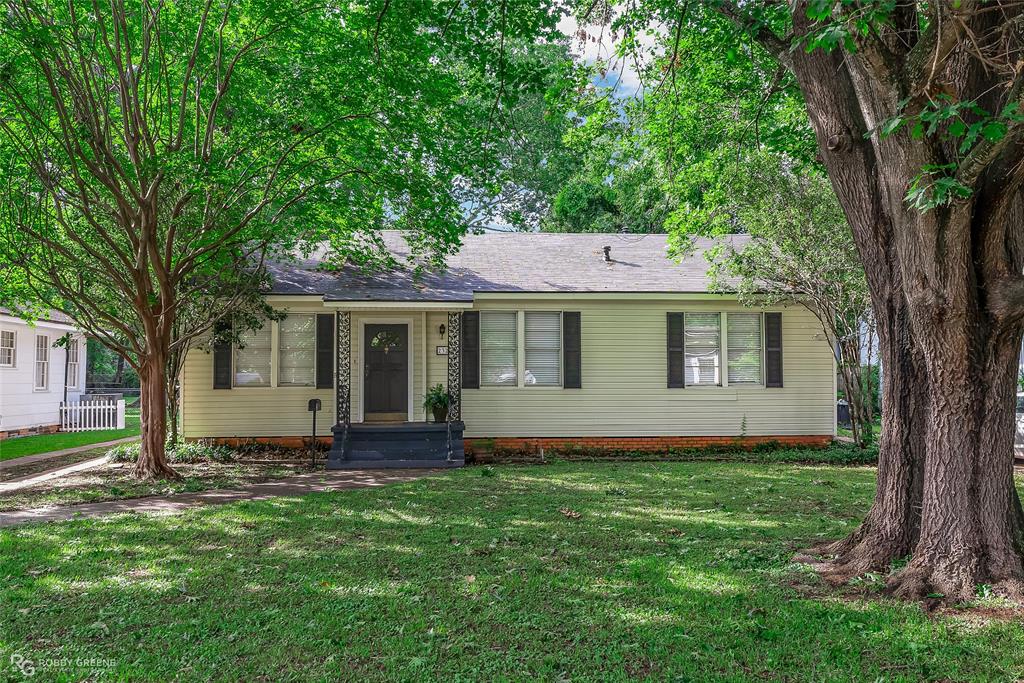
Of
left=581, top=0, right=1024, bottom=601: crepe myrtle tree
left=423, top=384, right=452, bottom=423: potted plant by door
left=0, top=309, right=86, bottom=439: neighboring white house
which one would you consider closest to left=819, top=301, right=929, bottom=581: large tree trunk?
left=581, top=0, right=1024, bottom=601: crepe myrtle tree

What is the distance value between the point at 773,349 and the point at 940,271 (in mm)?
8870

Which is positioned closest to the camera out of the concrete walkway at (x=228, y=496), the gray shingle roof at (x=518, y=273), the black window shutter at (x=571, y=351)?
the concrete walkway at (x=228, y=496)

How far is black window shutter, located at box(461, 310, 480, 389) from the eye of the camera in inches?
496

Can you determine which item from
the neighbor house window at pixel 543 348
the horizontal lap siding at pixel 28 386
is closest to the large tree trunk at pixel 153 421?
the neighbor house window at pixel 543 348

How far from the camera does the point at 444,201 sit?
9719 millimetres

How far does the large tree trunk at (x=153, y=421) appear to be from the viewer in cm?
959

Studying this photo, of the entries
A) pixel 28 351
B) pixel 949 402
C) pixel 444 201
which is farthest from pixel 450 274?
pixel 28 351

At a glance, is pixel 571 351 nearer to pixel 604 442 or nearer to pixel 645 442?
pixel 604 442

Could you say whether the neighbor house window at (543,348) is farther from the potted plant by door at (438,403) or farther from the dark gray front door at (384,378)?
the dark gray front door at (384,378)

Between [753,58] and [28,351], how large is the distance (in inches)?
714

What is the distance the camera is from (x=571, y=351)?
504 inches

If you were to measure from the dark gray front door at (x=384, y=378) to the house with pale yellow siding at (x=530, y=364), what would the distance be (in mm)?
20

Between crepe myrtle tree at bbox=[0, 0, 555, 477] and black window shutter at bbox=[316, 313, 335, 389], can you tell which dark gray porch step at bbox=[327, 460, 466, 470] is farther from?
crepe myrtle tree at bbox=[0, 0, 555, 477]

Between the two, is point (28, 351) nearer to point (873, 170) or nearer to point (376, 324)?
point (376, 324)
